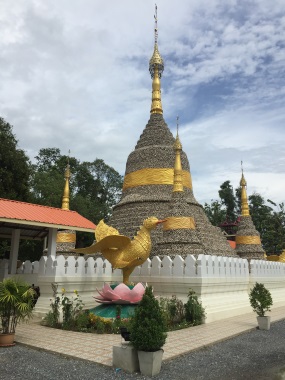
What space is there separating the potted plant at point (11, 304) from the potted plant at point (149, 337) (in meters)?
3.31

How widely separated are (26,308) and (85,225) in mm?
6996

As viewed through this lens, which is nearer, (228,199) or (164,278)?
(164,278)

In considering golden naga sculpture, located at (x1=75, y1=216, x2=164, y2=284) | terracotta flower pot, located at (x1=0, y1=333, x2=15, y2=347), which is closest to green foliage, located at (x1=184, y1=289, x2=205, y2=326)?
golden naga sculpture, located at (x1=75, y1=216, x2=164, y2=284)

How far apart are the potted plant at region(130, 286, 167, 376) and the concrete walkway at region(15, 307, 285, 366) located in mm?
819

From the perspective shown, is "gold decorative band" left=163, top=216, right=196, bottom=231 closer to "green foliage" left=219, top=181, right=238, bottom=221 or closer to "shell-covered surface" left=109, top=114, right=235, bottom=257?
"shell-covered surface" left=109, top=114, right=235, bottom=257

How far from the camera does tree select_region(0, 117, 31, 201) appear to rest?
27.3 metres

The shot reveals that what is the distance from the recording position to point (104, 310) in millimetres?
11625

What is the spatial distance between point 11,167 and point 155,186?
494 inches

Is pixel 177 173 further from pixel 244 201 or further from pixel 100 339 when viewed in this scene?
pixel 100 339

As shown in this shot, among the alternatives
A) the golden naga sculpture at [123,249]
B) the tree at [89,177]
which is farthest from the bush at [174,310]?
the tree at [89,177]

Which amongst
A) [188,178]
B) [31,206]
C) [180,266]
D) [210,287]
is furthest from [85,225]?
[188,178]

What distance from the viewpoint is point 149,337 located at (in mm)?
6527

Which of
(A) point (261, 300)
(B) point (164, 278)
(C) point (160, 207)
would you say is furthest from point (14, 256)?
(A) point (261, 300)

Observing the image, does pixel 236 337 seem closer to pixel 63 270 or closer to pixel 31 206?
pixel 63 270
